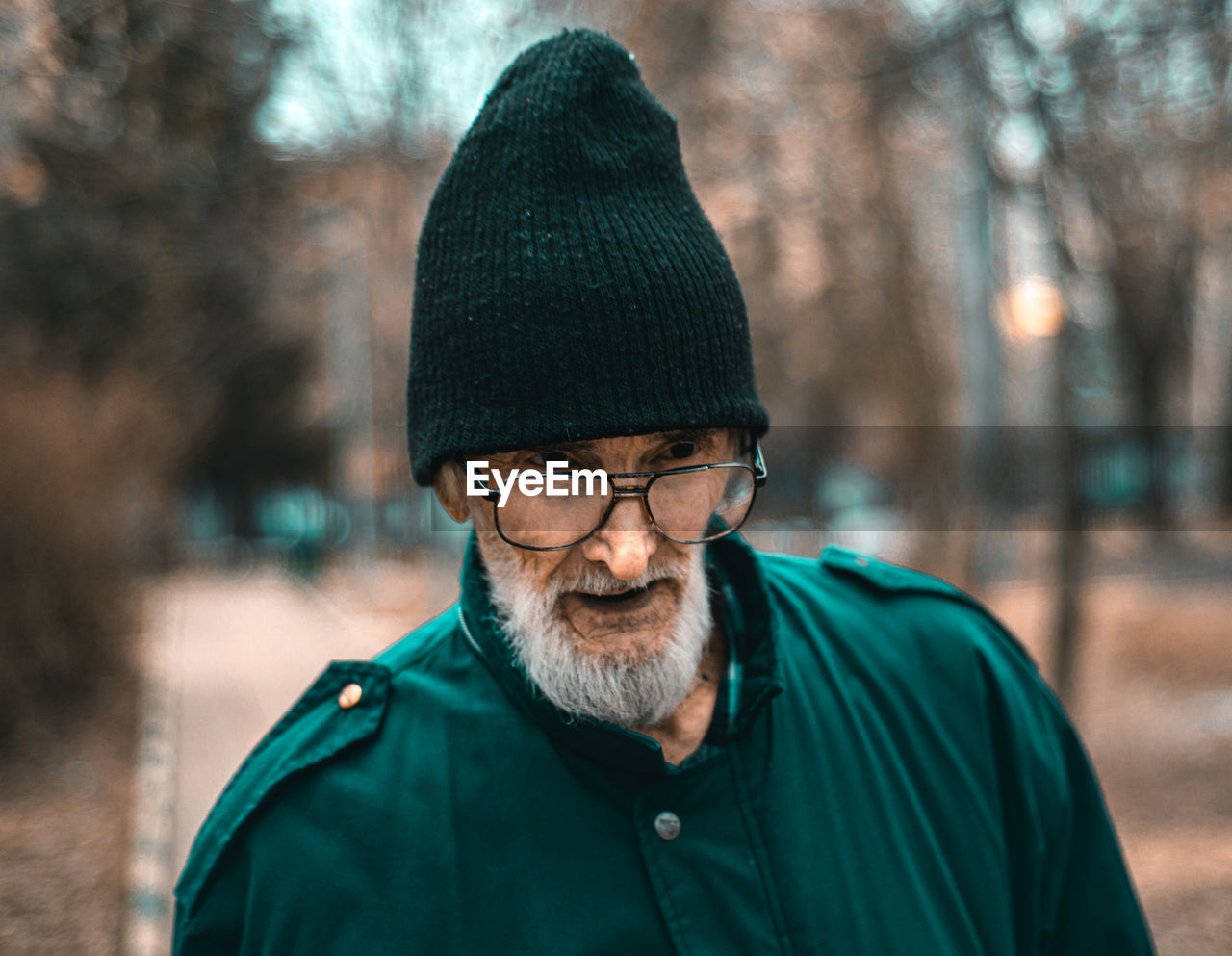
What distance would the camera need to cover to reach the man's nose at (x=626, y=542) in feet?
4.68

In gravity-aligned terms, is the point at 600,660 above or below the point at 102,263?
below

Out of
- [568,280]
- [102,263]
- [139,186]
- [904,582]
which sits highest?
[139,186]

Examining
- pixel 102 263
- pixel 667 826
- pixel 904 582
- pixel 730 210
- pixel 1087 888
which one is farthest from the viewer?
pixel 102 263

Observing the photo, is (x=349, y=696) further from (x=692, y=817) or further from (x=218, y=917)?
(x=692, y=817)

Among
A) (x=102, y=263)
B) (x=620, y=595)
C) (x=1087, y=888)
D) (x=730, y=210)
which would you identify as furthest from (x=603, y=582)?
(x=102, y=263)

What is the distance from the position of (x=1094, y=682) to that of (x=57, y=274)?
11.9 m

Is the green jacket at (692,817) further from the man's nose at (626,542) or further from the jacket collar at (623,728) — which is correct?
the man's nose at (626,542)

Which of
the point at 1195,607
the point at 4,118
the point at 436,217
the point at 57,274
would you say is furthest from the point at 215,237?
the point at 1195,607

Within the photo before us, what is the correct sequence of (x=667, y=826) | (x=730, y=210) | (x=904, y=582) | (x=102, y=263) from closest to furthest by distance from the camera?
1. (x=667, y=826)
2. (x=904, y=582)
3. (x=730, y=210)
4. (x=102, y=263)

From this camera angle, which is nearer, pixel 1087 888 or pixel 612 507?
pixel 612 507

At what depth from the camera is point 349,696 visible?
5.15 ft

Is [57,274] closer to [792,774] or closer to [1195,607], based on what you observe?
[792,774]

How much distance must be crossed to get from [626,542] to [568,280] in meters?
0.42

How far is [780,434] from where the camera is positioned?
27656 mm
